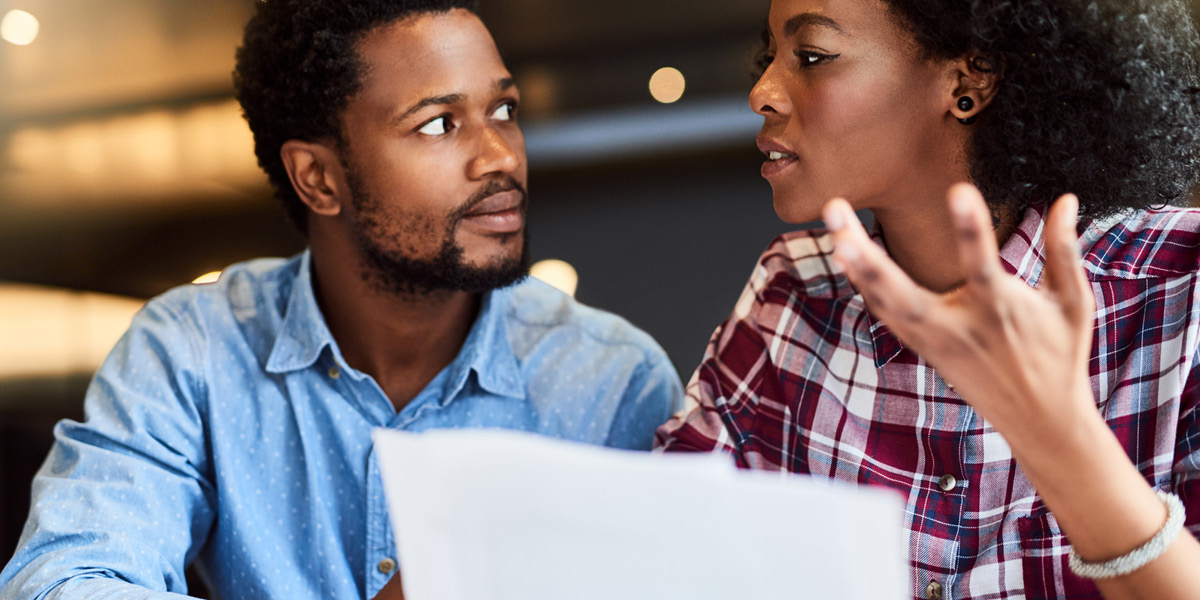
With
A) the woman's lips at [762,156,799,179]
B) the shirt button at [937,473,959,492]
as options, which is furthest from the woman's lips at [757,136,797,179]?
the shirt button at [937,473,959,492]

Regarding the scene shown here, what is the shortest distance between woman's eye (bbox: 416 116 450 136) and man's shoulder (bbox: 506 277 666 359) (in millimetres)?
246

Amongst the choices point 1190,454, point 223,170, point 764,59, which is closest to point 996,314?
point 1190,454

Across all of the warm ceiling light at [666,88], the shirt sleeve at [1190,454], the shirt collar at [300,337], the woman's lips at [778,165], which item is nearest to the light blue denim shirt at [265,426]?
the shirt collar at [300,337]

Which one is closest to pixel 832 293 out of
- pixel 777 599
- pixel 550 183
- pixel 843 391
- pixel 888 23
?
pixel 843 391

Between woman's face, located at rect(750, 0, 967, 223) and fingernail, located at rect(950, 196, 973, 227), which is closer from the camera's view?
fingernail, located at rect(950, 196, 973, 227)

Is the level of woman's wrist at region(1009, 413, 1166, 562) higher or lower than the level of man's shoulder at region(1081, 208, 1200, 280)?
lower

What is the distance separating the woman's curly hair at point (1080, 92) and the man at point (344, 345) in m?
0.56

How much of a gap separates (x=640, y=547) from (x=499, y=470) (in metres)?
0.08

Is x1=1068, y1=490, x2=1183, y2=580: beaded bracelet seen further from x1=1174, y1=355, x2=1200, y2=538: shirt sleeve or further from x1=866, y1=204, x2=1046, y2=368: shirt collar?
x1=866, y1=204, x2=1046, y2=368: shirt collar

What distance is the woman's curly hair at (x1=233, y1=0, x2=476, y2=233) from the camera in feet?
4.31

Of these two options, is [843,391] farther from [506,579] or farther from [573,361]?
[506,579]

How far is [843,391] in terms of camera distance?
1.06 metres

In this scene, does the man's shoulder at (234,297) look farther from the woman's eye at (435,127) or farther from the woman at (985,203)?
the woman at (985,203)

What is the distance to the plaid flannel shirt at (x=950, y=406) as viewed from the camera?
2.89 feet
